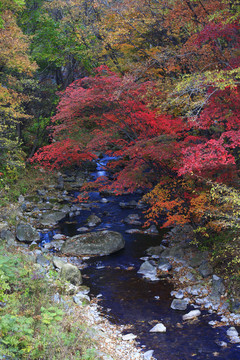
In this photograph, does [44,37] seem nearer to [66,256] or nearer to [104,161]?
[104,161]

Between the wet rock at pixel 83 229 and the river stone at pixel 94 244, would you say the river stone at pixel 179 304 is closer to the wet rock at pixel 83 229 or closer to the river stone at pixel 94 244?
the river stone at pixel 94 244

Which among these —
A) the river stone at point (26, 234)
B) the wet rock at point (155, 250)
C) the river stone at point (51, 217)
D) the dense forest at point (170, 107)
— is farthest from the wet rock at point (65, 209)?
the wet rock at point (155, 250)

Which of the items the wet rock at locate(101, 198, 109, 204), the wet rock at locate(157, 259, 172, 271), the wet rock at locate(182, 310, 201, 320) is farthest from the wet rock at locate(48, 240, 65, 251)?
the wet rock at locate(182, 310, 201, 320)

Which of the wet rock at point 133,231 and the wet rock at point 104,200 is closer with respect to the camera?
the wet rock at point 133,231

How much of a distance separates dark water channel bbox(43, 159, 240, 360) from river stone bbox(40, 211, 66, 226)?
326cm

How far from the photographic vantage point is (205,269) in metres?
7.93

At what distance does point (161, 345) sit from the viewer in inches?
220

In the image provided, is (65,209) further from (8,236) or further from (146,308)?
(146,308)

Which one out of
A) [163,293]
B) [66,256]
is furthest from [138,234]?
[163,293]

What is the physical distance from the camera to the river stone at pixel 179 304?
675 cm

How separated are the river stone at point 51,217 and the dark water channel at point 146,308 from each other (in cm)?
326

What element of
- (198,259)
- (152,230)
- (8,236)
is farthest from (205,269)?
(8,236)

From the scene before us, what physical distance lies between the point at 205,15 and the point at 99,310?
347 inches

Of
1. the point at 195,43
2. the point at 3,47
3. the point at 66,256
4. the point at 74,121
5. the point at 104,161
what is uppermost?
the point at 3,47
